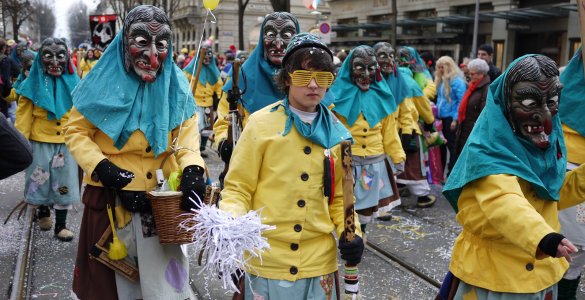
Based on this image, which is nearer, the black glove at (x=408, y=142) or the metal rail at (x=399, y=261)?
the metal rail at (x=399, y=261)

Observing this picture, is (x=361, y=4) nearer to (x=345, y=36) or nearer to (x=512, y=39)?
(x=345, y=36)

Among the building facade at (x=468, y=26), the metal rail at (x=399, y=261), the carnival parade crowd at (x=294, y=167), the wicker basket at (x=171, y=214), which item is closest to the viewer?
the carnival parade crowd at (x=294, y=167)

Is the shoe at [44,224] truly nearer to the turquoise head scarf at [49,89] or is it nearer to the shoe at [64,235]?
the shoe at [64,235]

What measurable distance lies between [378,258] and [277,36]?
7.98ft

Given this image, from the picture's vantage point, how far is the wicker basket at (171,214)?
3.27m

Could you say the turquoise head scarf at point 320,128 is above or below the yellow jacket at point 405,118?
above

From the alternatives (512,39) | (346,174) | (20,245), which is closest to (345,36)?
(512,39)

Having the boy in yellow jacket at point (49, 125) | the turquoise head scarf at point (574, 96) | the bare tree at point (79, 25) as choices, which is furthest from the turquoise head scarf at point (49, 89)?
the bare tree at point (79, 25)

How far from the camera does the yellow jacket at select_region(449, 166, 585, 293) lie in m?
2.57

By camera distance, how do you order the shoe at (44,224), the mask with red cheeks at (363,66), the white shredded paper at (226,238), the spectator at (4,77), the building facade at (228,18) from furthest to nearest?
the building facade at (228,18), the spectator at (4,77), the shoe at (44,224), the mask with red cheeks at (363,66), the white shredded paper at (226,238)

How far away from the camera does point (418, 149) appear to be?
7613 mm

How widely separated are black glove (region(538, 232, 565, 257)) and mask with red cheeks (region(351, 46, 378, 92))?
11.2 feet

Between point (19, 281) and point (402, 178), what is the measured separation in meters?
4.73

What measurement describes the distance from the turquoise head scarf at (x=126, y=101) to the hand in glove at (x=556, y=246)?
223cm
